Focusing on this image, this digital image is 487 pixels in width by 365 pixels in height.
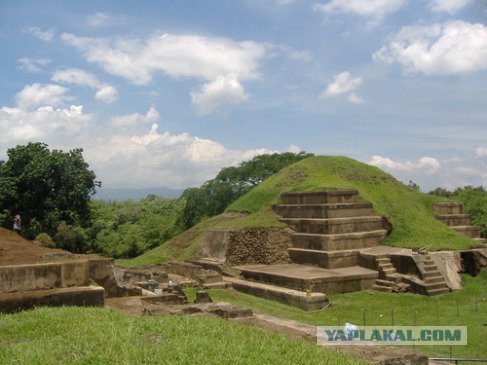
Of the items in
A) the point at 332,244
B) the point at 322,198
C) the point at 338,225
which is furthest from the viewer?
the point at 322,198

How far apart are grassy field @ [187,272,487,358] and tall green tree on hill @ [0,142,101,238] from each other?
655 inches

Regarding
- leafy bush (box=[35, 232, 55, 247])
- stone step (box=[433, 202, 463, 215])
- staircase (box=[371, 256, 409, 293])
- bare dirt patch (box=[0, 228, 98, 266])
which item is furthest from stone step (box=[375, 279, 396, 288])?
leafy bush (box=[35, 232, 55, 247])

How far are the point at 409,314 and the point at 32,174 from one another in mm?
22936

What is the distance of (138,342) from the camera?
184 inches

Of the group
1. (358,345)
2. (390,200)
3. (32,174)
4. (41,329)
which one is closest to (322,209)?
(390,200)

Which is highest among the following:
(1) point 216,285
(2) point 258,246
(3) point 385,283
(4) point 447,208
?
(4) point 447,208

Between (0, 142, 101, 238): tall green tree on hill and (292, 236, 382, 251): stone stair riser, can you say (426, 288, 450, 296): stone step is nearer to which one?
(292, 236, 382, 251): stone stair riser

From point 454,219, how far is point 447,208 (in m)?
0.61

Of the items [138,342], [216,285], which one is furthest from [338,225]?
[138,342]

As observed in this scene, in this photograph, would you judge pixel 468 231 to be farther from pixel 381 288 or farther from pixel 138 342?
pixel 138 342

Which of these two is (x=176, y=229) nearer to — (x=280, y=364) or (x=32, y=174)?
(x=32, y=174)

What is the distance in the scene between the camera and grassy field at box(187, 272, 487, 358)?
9587mm

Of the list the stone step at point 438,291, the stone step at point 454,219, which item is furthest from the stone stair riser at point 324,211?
the stone step at point 438,291

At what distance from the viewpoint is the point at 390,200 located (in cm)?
1991
